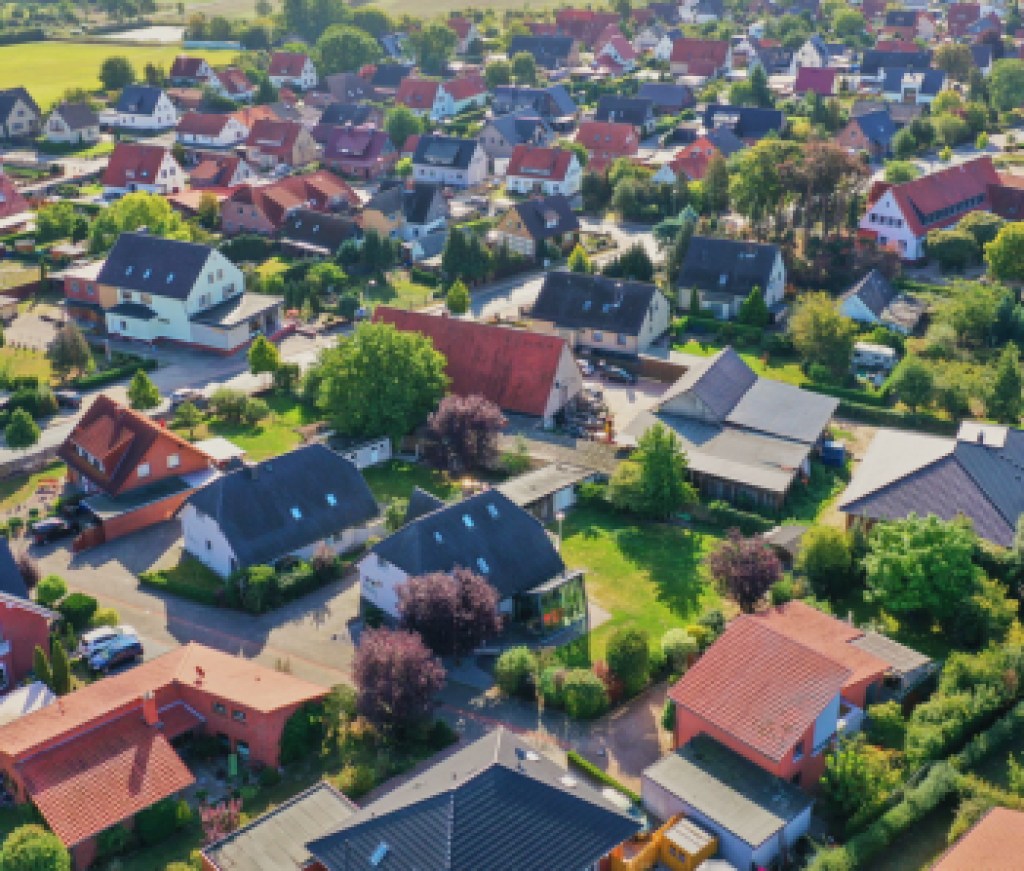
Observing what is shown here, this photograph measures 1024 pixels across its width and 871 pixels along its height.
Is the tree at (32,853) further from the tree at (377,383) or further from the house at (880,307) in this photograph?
the house at (880,307)

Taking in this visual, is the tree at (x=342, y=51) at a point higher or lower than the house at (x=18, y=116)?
higher

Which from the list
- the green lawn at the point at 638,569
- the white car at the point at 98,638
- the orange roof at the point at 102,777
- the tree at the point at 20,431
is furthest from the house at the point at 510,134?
the orange roof at the point at 102,777

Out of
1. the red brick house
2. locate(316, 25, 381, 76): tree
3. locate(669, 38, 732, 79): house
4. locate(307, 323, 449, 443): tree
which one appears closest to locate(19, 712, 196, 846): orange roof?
the red brick house

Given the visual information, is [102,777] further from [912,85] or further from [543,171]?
[912,85]

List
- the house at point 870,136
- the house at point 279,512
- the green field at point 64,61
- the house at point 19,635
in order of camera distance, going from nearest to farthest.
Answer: the house at point 19,635, the house at point 279,512, the house at point 870,136, the green field at point 64,61

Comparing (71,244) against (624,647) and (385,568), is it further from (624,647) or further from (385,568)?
(624,647)

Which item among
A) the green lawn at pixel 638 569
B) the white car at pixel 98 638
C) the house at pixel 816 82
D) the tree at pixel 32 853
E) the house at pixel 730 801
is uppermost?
the house at pixel 816 82

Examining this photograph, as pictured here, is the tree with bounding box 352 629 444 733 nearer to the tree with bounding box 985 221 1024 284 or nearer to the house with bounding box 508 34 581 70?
the tree with bounding box 985 221 1024 284
